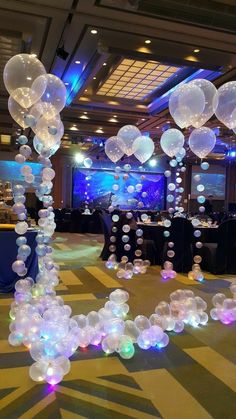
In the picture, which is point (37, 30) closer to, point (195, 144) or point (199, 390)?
point (195, 144)

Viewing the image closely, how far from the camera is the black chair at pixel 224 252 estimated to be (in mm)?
6371

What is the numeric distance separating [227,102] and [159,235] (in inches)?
157

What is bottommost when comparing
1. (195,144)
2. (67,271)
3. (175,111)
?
(67,271)

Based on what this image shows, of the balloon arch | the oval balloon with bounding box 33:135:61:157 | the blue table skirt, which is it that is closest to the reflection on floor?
the balloon arch

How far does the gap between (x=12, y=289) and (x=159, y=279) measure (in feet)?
7.84

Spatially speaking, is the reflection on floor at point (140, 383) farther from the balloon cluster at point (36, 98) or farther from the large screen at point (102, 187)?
the large screen at point (102, 187)

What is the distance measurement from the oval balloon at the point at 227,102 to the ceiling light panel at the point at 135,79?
3.00 m

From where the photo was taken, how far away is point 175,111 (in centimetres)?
404

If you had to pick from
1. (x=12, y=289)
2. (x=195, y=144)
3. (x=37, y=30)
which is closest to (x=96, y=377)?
(x=12, y=289)

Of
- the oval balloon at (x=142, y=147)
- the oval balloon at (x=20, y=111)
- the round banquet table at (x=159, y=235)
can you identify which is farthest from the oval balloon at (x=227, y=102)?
the round banquet table at (x=159, y=235)

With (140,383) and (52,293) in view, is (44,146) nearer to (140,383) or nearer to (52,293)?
(52,293)

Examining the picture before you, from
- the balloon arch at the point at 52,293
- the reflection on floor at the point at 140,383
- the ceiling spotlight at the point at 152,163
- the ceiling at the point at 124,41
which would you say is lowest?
the reflection on floor at the point at 140,383

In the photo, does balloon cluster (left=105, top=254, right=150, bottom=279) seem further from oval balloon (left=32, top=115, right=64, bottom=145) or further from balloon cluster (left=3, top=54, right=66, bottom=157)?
oval balloon (left=32, top=115, right=64, bottom=145)

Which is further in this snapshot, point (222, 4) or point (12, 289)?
point (12, 289)
